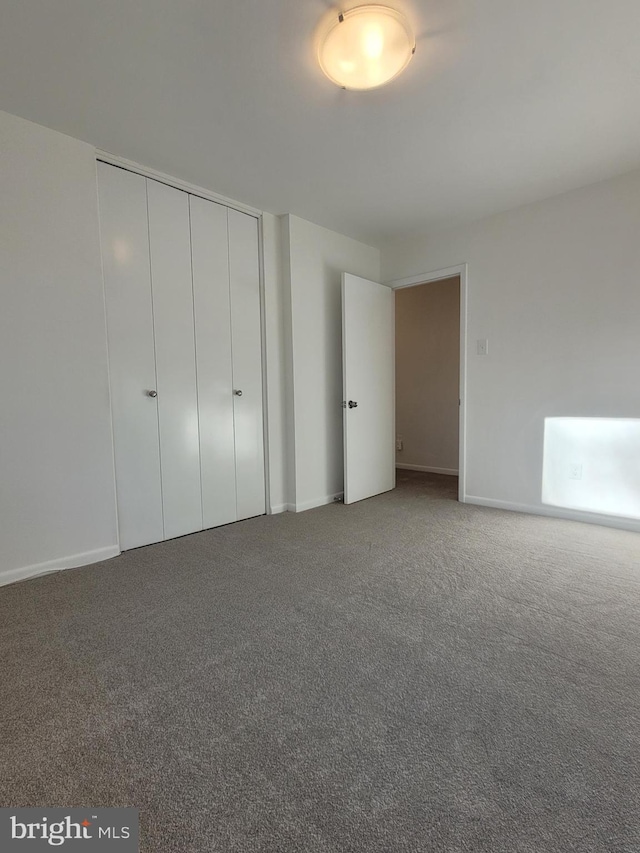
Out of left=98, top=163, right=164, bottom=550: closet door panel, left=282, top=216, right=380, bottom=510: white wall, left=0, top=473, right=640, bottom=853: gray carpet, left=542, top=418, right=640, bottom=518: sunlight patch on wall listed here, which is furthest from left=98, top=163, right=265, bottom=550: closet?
left=542, top=418, right=640, bottom=518: sunlight patch on wall

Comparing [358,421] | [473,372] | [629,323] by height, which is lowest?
[358,421]

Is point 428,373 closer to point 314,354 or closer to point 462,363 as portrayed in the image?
point 462,363

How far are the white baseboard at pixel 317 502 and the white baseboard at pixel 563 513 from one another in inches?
45.5

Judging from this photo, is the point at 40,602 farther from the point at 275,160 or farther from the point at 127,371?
the point at 275,160

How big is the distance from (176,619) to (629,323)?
3328 millimetres

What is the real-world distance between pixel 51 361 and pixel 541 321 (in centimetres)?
339

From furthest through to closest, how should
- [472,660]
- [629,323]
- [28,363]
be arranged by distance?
[629,323], [28,363], [472,660]

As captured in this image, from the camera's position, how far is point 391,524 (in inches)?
122

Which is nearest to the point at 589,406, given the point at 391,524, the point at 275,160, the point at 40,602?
the point at 391,524

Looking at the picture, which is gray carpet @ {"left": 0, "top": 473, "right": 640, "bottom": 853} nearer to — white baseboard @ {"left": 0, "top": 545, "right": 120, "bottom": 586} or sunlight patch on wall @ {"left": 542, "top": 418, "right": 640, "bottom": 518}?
white baseboard @ {"left": 0, "top": 545, "right": 120, "bottom": 586}

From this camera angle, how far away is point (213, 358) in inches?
120

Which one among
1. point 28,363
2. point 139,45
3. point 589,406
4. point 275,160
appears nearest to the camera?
point 139,45

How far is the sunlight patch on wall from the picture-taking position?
2857 mm

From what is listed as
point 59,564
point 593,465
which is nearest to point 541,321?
point 593,465
